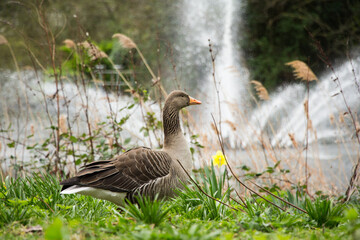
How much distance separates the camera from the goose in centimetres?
293

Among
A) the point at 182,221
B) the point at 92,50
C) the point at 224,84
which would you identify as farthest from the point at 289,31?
the point at 182,221

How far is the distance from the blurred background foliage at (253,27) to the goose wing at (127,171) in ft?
26.0

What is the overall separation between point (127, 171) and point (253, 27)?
11133 millimetres

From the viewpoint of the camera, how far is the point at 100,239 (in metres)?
1.96

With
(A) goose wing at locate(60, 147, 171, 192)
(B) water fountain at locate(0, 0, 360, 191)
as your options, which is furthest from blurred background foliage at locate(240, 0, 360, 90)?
(A) goose wing at locate(60, 147, 171, 192)

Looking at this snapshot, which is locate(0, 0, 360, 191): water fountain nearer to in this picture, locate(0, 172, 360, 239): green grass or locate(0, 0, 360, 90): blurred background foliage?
locate(0, 0, 360, 90): blurred background foliage

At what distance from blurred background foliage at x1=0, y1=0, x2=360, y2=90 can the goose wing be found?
793cm

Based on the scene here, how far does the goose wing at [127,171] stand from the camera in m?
2.97

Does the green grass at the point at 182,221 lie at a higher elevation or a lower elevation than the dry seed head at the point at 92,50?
lower

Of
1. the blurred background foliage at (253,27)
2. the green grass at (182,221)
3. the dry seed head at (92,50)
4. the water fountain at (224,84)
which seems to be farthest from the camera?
the blurred background foliage at (253,27)

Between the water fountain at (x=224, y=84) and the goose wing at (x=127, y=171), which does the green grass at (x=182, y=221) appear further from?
the water fountain at (x=224, y=84)

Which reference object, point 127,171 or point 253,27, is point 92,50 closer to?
point 127,171

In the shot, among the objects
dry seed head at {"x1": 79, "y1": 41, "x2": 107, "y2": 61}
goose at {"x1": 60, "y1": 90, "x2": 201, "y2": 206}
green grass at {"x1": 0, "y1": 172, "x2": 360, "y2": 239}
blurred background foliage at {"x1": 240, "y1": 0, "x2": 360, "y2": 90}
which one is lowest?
green grass at {"x1": 0, "y1": 172, "x2": 360, "y2": 239}

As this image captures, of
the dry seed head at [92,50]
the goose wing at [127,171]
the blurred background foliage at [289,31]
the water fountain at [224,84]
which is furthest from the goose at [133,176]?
the blurred background foliage at [289,31]
